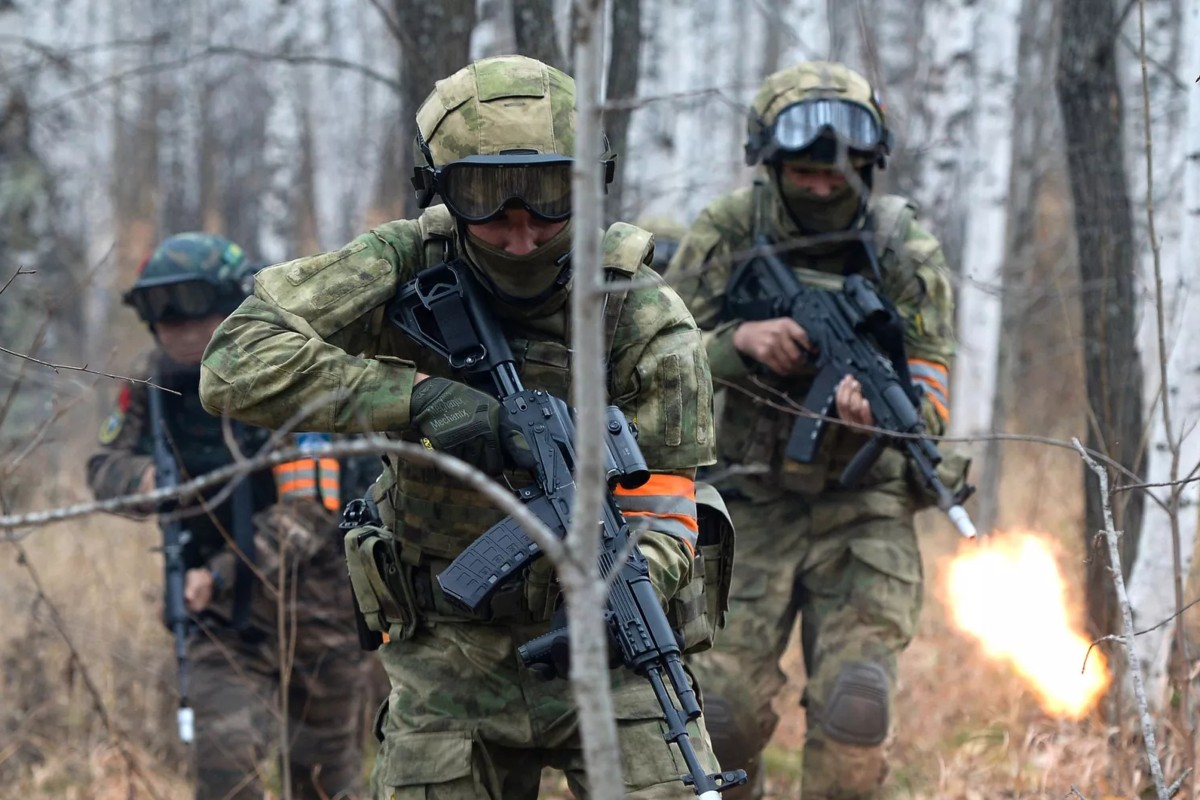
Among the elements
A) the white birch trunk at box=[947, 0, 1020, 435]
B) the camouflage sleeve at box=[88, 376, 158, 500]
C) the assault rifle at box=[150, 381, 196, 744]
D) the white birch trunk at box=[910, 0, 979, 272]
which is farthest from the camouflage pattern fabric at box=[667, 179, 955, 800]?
the white birch trunk at box=[947, 0, 1020, 435]

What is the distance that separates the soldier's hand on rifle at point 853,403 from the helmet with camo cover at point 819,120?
0.76 meters

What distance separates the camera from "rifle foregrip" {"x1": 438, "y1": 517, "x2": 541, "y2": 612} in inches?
115

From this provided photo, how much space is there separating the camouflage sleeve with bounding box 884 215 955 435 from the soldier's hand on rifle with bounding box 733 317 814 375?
15.4 inches

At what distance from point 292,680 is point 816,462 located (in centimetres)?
199

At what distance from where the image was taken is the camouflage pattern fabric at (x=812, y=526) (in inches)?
178

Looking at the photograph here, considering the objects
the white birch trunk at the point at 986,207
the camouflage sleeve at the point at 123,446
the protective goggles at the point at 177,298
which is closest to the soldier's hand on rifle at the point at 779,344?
the protective goggles at the point at 177,298

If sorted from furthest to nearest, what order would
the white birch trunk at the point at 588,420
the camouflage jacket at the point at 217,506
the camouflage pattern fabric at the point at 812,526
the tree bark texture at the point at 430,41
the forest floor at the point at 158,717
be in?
the tree bark texture at the point at 430,41
the camouflage jacket at the point at 217,506
the forest floor at the point at 158,717
the camouflage pattern fabric at the point at 812,526
the white birch trunk at the point at 588,420

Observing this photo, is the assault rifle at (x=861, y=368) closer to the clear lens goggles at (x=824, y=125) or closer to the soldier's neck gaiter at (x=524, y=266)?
the clear lens goggles at (x=824, y=125)

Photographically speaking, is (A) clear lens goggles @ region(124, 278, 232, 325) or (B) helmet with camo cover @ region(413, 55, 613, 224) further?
(A) clear lens goggles @ region(124, 278, 232, 325)

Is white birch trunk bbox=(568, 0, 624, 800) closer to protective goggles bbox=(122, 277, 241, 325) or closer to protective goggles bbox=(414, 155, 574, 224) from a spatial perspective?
protective goggles bbox=(414, 155, 574, 224)

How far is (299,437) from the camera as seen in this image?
4.87 metres

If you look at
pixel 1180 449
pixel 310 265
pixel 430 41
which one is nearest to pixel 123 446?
pixel 430 41

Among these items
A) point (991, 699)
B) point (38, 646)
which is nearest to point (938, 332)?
point (991, 699)

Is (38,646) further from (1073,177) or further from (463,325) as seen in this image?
(1073,177)
